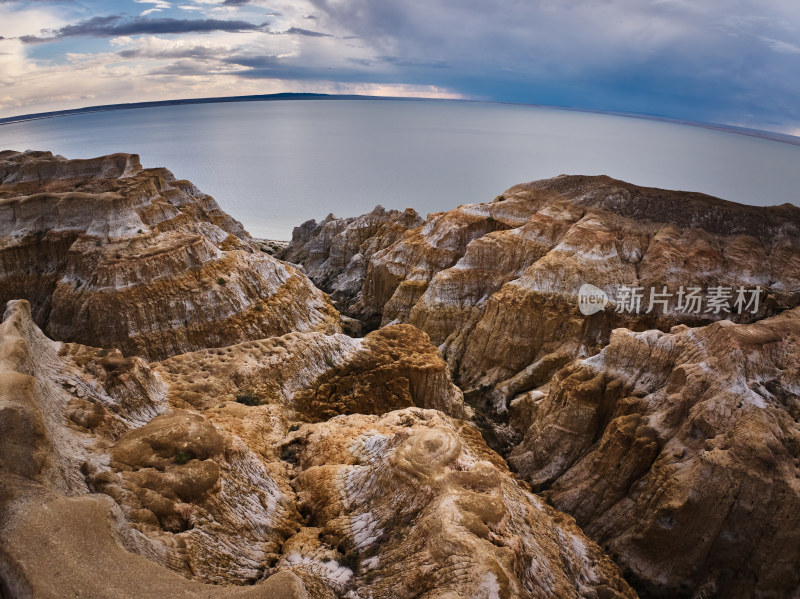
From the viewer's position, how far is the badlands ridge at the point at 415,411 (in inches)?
420

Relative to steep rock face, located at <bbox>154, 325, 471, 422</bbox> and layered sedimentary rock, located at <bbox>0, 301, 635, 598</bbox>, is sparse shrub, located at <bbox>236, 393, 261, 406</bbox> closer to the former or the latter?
steep rock face, located at <bbox>154, 325, 471, 422</bbox>

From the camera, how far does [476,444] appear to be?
2044 cm

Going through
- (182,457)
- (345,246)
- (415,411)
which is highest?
(182,457)

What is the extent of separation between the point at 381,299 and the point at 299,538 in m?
39.3

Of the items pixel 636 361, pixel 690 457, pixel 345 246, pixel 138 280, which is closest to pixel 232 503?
pixel 690 457

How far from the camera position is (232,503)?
41.3 feet

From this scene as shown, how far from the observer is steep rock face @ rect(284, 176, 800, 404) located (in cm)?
3316

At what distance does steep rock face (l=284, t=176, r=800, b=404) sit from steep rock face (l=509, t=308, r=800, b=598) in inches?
292

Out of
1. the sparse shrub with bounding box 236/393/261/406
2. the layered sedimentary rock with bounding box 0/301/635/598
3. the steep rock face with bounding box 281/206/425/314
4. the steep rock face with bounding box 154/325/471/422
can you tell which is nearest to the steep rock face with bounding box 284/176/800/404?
the steep rock face with bounding box 154/325/471/422

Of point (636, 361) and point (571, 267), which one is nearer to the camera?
point (636, 361)

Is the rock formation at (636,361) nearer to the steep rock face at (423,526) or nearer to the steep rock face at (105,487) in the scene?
the steep rock face at (423,526)

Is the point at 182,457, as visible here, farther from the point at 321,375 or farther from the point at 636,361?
the point at 636,361

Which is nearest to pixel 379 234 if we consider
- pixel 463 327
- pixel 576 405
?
pixel 463 327

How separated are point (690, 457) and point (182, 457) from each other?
68.1 feet
